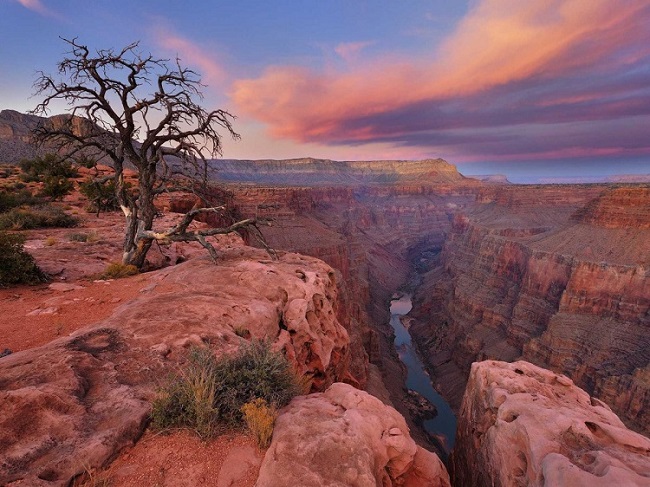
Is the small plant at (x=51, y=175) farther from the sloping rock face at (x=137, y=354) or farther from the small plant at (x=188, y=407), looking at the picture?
the small plant at (x=188, y=407)

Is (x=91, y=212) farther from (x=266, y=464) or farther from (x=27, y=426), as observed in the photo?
(x=266, y=464)

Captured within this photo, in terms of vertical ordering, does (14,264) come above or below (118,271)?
above

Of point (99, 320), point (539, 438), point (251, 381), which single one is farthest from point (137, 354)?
point (539, 438)

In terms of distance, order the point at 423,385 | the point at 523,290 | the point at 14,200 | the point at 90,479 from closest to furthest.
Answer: the point at 90,479
the point at 14,200
the point at 423,385
the point at 523,290

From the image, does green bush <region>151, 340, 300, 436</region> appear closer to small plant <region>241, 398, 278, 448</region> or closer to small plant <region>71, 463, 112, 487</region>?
small plant <region>241, 398, 278, 448</region>

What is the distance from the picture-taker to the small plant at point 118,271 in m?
10.4

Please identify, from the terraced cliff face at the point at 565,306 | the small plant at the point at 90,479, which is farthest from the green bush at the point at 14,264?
the terraced cliff face at the point at 565,306

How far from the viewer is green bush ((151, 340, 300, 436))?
4.23 metres

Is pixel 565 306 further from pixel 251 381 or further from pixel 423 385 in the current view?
pixel 251 381

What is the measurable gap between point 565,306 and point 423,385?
1804cm

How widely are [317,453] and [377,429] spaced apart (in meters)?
1.49

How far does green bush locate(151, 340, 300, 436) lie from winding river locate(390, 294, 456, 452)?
2945 cm

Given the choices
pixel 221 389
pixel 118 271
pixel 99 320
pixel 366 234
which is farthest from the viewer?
pixel 366 234

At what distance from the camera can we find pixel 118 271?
1065 cm
